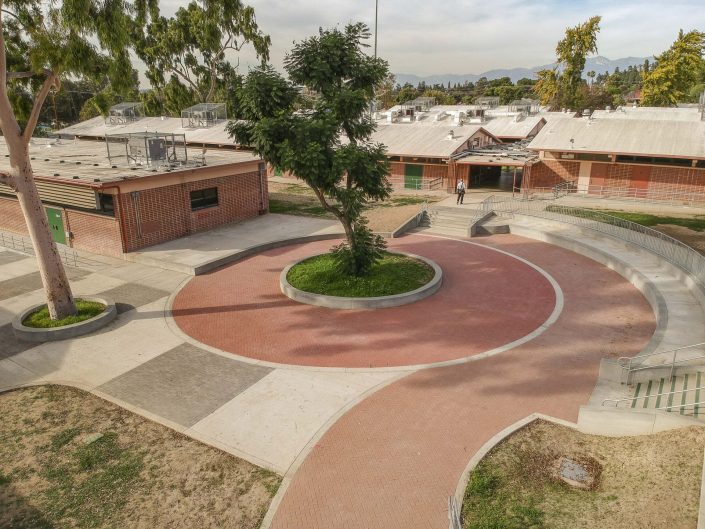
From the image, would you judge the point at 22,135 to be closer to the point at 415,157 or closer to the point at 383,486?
the point at 383,486

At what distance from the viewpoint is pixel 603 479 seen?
8.68 metres

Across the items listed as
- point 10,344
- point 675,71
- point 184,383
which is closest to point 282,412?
point 184,383

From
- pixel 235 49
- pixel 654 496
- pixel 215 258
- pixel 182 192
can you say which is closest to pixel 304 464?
pixel 654 496

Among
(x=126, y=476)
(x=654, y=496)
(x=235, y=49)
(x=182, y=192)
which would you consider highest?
(x=235, y=49)

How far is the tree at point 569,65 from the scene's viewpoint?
55125mm

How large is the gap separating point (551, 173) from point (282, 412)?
3066cm

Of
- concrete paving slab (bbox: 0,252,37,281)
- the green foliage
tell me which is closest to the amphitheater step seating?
the green foliage

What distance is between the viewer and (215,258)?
21.5 m

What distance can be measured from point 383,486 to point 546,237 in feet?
62.8

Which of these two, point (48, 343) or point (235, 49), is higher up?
point (235, 49)

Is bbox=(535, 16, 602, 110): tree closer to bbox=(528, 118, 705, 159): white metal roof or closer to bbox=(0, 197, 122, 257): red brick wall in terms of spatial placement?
bbox=(528, 118, 705, 159): white metal roof

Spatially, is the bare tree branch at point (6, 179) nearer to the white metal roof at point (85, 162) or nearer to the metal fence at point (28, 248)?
the white metal roof at point (85, 162)

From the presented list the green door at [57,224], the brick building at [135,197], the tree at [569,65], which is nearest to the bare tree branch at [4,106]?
the brick building at [135,197]

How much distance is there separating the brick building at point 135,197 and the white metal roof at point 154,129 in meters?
18.3
